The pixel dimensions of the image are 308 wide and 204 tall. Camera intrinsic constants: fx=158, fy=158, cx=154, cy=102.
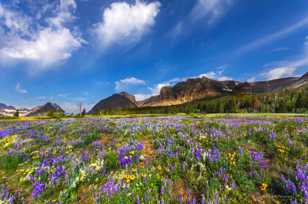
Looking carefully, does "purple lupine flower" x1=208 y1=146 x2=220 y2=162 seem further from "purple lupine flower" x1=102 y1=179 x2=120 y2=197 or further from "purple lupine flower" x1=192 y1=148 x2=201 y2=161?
"purple lupine flower" x1=102 y1=179 x2=120 y2=197

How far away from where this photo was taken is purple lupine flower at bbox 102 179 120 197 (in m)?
2.79

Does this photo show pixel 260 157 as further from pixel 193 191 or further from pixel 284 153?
pixel 193 191

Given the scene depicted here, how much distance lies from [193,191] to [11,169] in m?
5.11

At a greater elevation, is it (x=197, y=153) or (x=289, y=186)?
(x=197, y=153)

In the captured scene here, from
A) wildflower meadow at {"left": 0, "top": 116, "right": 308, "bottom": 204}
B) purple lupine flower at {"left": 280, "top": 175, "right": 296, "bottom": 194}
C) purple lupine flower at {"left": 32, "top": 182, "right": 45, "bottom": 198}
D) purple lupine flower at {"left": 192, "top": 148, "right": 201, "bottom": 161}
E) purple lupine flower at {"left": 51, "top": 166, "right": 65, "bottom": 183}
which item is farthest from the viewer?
purple lupine flower at {"left": 192, "top": 148, "right": 201, "bottom": 161}

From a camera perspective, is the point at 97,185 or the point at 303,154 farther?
the point at 303,154

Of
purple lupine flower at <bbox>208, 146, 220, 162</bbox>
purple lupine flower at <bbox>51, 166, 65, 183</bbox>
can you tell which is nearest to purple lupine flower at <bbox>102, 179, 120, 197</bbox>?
purple lupine flower at <bbox>51, 166, 65, 183</bbox>

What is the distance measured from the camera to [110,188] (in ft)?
9.48

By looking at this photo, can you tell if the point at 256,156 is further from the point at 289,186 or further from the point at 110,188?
the point at 110,188

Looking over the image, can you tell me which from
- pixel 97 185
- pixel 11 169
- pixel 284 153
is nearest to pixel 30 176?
pixel 11 169

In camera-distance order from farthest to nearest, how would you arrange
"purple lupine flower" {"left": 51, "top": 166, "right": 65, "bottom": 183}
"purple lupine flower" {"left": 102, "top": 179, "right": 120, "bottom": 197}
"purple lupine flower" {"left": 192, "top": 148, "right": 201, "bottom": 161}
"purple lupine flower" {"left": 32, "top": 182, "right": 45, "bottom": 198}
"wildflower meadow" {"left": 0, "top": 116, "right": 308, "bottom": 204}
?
1. "purple lupine flower" {"left": 192, "top": 148, "right": 201, "bottom": 161}
2. "purple lupine flower" {"left": 51, "top": 166, "right": 65, "bottom": 183}
3. "purple lupine flower" {"left": 32, "top": 182, "right": 45, "bottom": 198}
4. "purple lupine flower" {"left": 102, "top": 179, "right": 120, "bottom": 197}
5. "wildflower meadow" {"left": 0, "top": 116, "right": 308, "bottom": 204}

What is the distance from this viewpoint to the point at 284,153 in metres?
3.71

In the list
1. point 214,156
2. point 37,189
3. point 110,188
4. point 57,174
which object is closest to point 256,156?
point 214,156

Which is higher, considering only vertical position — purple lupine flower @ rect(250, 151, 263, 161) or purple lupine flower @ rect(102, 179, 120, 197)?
purple lupine flower @ rect(250, 151, 263, 161)
